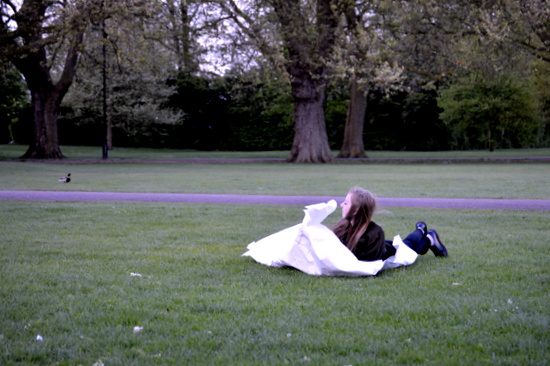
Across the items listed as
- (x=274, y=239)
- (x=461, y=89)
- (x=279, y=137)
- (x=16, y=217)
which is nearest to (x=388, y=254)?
(x=274, y=239)

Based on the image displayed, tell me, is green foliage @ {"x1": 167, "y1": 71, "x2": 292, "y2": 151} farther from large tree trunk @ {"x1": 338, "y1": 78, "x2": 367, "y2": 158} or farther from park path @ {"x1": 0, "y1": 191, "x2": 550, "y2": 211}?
park path @ {"x1": 0, "y1": 191, "x2": 550, "y2": 211}

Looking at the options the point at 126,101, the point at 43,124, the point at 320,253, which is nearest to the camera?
the point at 320,253

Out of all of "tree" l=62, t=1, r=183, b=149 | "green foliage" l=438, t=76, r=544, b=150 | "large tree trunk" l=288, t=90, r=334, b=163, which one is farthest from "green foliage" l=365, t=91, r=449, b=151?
"large tree trunk" l=288, t=90, r=334, b=163

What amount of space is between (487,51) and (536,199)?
1751 cm

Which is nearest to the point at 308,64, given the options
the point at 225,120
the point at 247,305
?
the point at 225,120

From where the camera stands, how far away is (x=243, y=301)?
5.33 meters

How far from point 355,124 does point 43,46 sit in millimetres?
16709

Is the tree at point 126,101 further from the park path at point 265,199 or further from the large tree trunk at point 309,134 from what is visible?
the park path at point 265,199

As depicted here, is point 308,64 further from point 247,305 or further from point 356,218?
point 247,305

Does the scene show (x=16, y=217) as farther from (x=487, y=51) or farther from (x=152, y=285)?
(x=487, y=51)

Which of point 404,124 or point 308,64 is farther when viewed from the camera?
point 404,124

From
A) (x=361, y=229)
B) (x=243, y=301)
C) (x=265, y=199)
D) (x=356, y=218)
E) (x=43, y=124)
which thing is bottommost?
(x=265, y=199)

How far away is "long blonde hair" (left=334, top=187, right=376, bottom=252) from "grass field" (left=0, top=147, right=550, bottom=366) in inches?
21.9

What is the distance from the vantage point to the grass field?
411 centimetres
